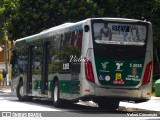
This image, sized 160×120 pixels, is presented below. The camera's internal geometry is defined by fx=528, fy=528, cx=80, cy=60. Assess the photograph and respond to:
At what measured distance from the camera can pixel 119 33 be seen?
18.6 meters

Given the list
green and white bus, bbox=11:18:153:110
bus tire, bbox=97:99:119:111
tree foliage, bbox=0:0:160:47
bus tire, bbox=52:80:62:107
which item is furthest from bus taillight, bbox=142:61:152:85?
tree foliage, bbox=0:0:160:47

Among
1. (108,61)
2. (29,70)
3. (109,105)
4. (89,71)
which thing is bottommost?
(109,105)

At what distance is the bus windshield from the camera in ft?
60.3

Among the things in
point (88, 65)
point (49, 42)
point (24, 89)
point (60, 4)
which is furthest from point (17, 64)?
point (88, 65)

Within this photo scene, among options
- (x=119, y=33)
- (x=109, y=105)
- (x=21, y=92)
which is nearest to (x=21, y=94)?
(x=21, y=92)

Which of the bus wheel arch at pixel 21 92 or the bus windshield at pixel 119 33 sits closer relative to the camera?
Result: the bus windshield at pixel 119 33

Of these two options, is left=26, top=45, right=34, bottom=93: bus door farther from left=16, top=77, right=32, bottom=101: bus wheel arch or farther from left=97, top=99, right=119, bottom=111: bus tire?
left=97, top=99, right=119, bottom=111: bus tire

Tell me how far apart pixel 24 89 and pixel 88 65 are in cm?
867

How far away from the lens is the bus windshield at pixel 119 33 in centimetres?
1839

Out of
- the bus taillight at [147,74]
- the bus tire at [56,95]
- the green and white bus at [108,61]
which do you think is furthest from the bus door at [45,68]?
the bus taillight at [147,74]

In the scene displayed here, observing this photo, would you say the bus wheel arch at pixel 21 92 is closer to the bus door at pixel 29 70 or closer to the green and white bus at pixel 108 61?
the bus door at pixel 29 70

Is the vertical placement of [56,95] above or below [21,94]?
above

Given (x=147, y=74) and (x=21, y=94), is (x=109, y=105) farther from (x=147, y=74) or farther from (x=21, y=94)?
(x=21, y=94)

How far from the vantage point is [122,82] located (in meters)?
18.5
